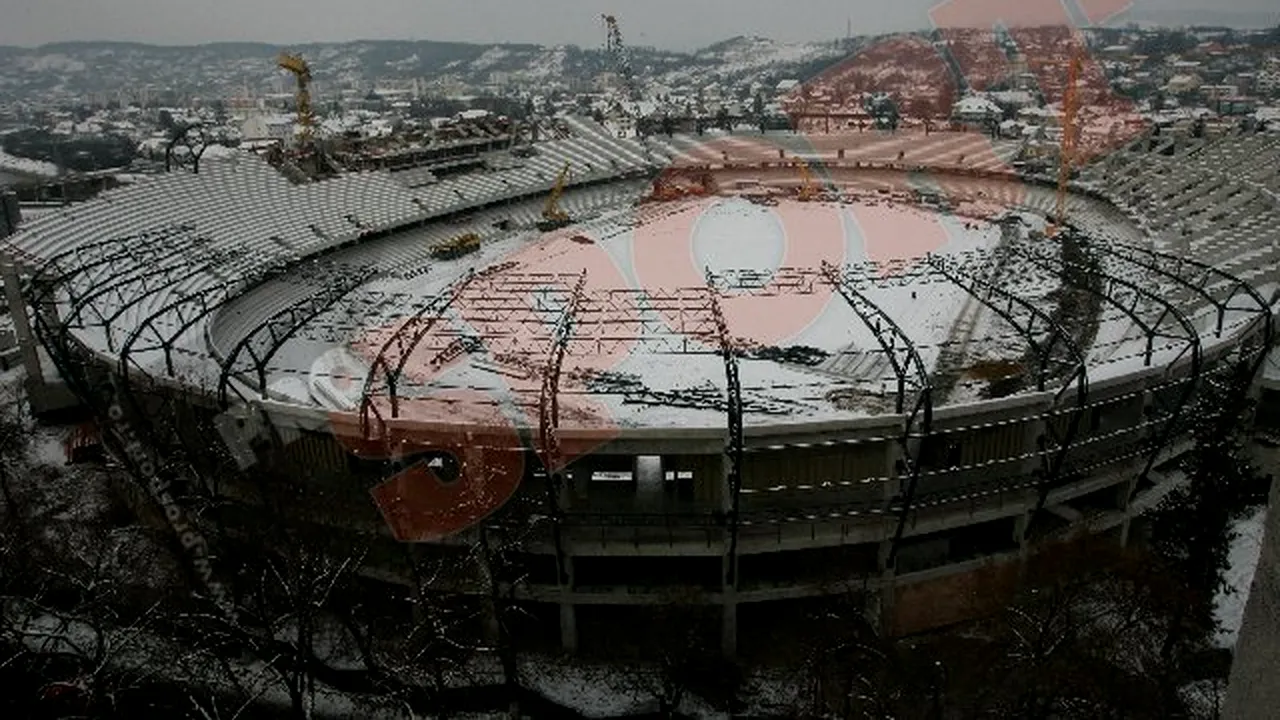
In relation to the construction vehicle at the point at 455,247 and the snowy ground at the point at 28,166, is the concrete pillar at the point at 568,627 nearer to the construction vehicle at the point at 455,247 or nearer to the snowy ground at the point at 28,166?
the construction vehicle at the point at 455,247

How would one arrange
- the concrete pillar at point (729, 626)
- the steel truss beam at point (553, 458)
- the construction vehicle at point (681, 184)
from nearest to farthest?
the steel truss beam at point (553, 458), the concrete pillar at point (729, 626), the construction vehicle at point (681, 184)

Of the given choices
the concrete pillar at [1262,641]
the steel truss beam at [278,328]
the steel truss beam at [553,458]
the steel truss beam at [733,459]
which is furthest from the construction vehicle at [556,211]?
the concrete pillar at [1262,641]

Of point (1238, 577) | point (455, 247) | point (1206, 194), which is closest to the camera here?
point (1238, 577)

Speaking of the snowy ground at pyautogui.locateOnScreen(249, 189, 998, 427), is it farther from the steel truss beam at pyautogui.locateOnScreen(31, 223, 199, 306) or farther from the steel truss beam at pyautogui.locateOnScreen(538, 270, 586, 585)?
the steel truss beam at pyautogui.locateOnScreen(31, 223, 199, 306)

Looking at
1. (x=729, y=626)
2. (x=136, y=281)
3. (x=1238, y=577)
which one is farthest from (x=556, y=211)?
(x=1238, y=577)

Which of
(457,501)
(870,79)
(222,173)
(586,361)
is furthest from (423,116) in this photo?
(457,501)

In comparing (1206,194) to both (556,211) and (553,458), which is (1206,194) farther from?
(553,458)

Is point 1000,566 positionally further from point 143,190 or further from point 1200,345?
point 143,190
